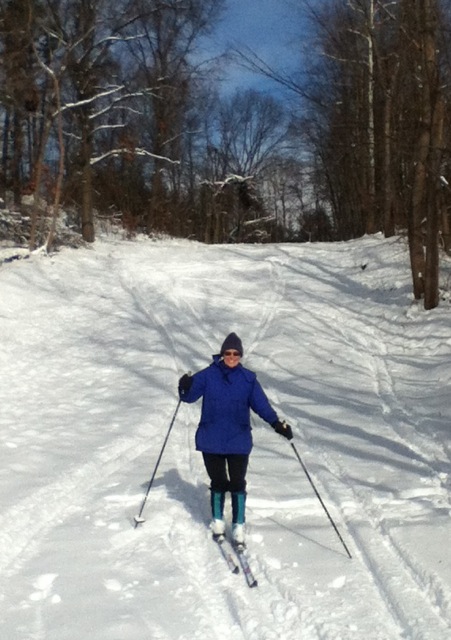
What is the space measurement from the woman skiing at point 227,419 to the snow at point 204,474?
35 cm

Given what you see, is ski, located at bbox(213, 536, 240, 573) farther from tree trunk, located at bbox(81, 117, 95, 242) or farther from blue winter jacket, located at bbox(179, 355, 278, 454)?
tree trunk, located at bbox(81, 117, 95, 242)

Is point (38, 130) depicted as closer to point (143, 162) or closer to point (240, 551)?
point (143, 162)

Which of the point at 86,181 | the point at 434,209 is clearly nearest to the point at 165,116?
the point at 86,181

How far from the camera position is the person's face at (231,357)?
546 cm

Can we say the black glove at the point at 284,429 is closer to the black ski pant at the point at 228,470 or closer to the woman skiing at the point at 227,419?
the woman skiing at the point at 227,419

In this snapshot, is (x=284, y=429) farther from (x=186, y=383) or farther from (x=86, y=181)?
(x=86, y=181)

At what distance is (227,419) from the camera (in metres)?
5.50

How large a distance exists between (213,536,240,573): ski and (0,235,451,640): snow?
0.28 feet

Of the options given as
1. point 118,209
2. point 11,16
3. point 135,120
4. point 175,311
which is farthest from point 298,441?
point 118,209

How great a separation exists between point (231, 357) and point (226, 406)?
41 cm

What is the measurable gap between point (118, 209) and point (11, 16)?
52.2 feet

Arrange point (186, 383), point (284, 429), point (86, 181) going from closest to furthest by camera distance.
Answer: point (284, 429) → point (186, 383) → point (86, 181)

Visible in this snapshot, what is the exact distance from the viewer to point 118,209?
117 ft

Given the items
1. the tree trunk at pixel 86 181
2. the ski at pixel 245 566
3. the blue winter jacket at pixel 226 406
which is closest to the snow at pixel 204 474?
the ski at pixel 245 566
